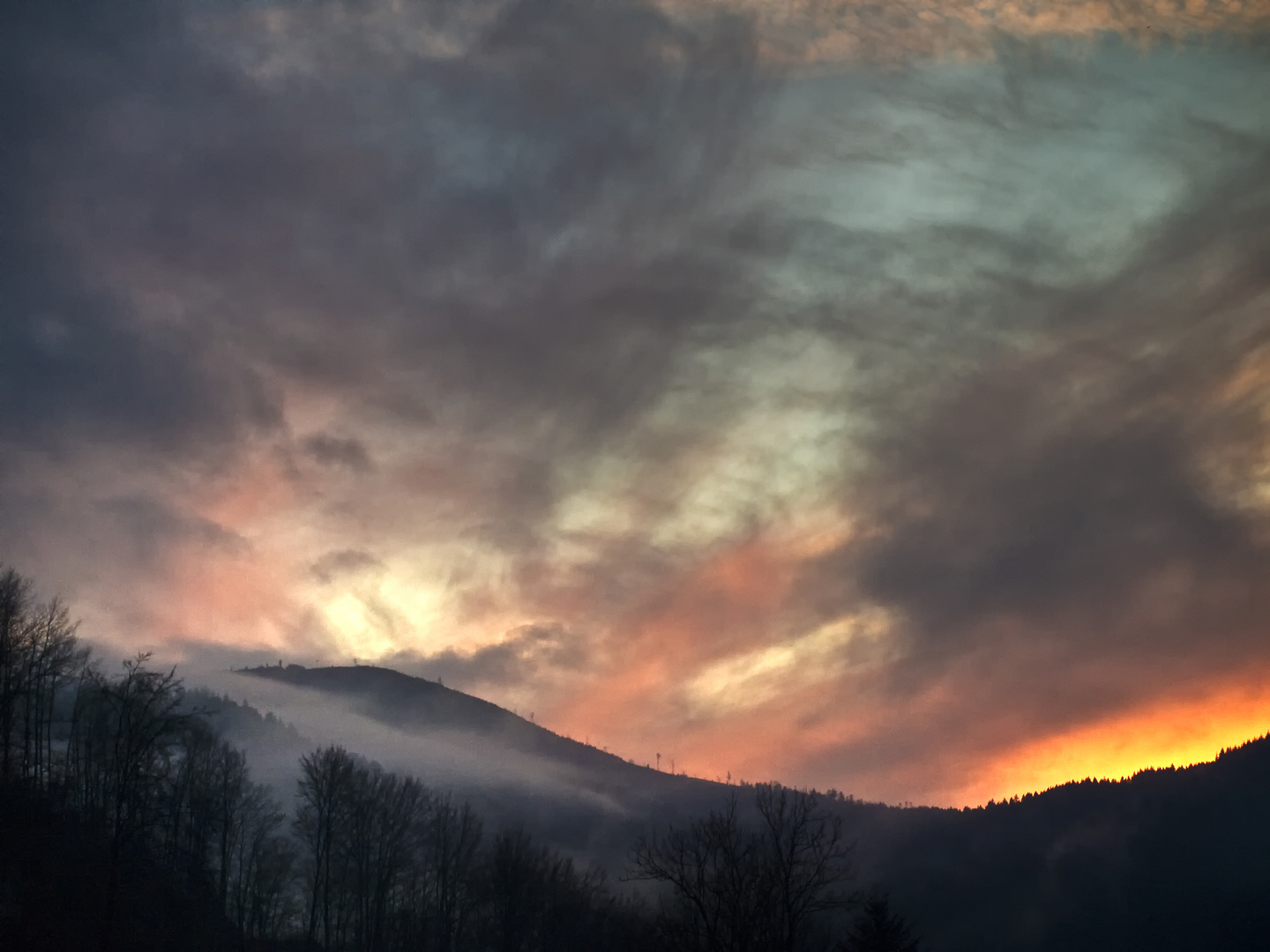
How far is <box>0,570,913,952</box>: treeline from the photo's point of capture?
50.6 metres

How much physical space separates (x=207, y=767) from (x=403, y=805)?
73.9 ft

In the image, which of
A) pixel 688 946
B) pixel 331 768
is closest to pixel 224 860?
pixel 331 768

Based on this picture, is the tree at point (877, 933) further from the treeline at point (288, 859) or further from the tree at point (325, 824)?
the tree at point (325, 824)

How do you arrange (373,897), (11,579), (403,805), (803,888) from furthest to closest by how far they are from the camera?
(403,805), (373,897), (11,579), (803,888)

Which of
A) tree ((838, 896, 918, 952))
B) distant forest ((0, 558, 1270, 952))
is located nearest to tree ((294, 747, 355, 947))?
distant forest ((0, 558, 1270, 952))

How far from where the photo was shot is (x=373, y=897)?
103625mm

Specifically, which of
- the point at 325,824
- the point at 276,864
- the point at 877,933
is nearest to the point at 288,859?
the point at 276,864

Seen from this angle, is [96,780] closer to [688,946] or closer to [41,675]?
[41,675]

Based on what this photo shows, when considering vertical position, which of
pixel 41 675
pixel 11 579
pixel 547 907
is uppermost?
pixel 11 579

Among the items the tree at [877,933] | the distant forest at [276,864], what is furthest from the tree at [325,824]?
the tree at [877,933]

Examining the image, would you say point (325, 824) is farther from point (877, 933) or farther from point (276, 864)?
point (877, 933)

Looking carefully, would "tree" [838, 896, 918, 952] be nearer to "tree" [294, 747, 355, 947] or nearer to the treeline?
the treeline

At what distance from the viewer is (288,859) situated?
4119 inches

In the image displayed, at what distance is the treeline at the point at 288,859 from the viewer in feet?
166
